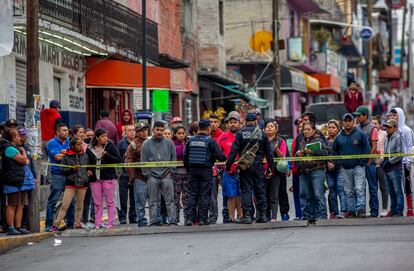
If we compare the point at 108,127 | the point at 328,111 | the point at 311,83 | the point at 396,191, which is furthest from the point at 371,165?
the point at 311,83

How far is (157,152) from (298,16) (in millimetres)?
45709

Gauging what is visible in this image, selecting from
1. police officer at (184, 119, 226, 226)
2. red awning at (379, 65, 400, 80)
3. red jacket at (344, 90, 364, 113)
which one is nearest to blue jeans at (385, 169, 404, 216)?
police officer at (184, 119, 226, 226)

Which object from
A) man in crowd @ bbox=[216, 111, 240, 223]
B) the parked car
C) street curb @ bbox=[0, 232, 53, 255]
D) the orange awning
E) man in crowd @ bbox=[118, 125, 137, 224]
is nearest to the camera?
street curb @ bbox=[0, 232, 53, 255]

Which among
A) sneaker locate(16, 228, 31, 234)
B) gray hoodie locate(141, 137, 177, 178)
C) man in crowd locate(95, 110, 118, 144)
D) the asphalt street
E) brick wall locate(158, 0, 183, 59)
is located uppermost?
brick wall locate(158, 0, 183, 59)

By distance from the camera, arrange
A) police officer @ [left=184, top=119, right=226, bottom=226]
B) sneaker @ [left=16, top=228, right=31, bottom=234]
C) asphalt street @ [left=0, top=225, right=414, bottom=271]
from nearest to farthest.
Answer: asphalt street @ [left=0, top=225, right=414, bottom=271], sneaker @ [left=16, top=228, right=31, bottom=234], police officer @ [left=184, top=119, right=226, bottom=226]

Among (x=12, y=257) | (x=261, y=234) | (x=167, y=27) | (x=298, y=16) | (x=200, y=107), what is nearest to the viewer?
(x=12, y=257)

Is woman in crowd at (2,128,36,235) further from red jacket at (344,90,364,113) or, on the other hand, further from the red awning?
the red awning

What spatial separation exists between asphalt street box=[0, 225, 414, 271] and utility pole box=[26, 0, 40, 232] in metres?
0.73

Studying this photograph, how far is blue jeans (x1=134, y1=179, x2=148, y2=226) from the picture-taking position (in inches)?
891

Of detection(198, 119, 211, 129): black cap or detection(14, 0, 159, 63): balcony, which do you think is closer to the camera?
detection(198, 119, 211, 129): black cap

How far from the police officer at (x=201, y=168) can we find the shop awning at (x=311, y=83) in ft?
130

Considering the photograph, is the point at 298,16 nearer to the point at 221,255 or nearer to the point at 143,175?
the point at 143,175

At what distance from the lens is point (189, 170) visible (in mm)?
Result: 22250

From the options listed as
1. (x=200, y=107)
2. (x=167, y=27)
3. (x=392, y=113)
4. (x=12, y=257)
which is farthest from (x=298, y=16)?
(x=12, y=257)
